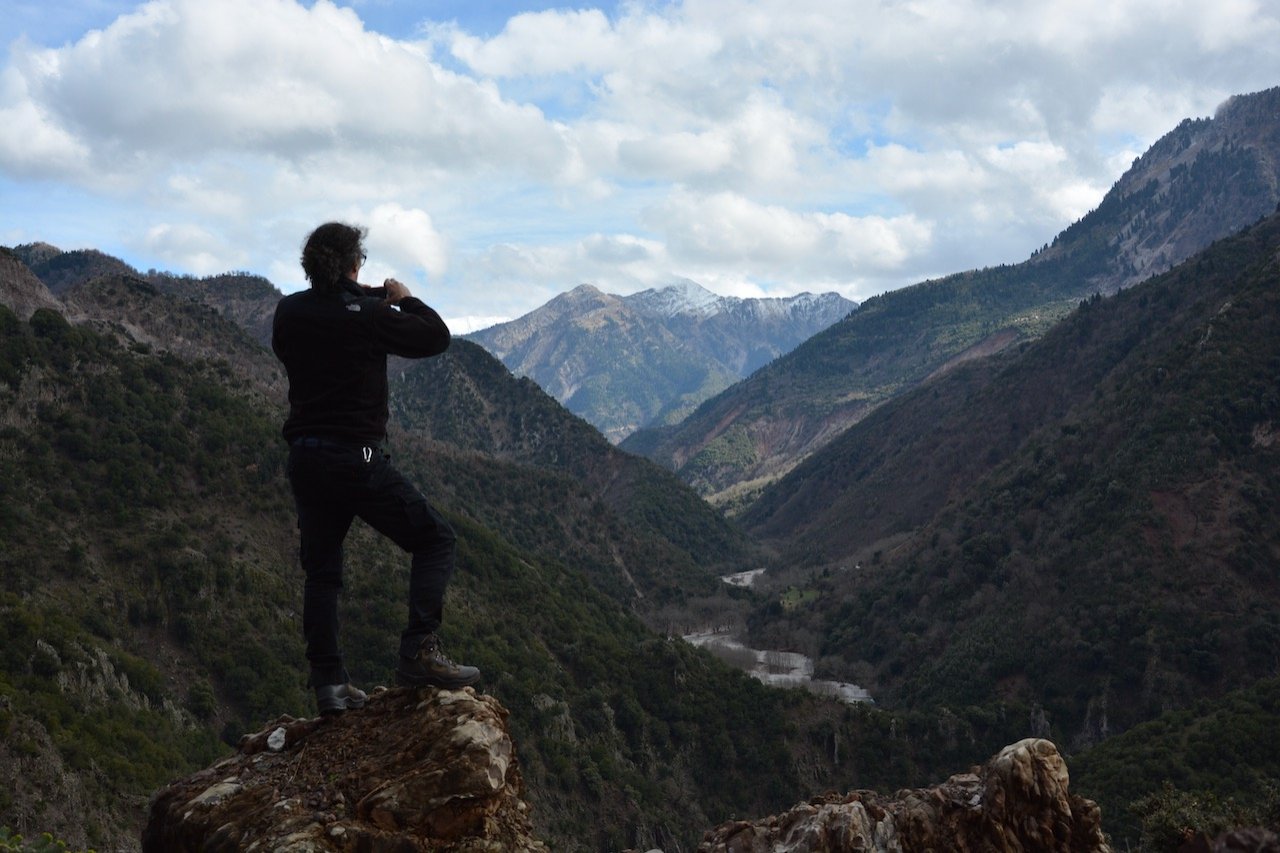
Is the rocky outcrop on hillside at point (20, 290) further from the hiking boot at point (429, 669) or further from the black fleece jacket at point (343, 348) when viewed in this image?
the hiking boot at point (429, 669)

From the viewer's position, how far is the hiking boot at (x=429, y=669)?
7108mm

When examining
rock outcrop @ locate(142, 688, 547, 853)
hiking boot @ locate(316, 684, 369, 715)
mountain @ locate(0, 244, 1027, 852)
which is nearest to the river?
mountain @ locate(0, 244, 1027, 852)

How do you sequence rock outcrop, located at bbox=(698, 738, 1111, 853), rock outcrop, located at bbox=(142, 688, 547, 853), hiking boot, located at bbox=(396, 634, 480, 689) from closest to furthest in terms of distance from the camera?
rock outcrop, located at bbox=(142, 688, 547, 853)
hiking boot, located at bbox=(396, 634, 480, 689)
rock outcrop, located at bbox=(698, 738, 1111, 853)

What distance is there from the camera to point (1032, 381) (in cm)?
12312

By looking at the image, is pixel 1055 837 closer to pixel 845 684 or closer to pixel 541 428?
pixel 845 684

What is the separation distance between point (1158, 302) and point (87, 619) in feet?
355

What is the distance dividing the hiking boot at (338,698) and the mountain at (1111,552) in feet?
121

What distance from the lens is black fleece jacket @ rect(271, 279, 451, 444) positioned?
6.54m

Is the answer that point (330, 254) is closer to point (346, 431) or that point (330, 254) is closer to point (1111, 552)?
point (346, 431)

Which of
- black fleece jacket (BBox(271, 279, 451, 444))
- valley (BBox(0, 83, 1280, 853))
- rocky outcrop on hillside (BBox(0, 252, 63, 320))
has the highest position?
rocky outcrop on hillside (BBox(0, 252, 63, 320))

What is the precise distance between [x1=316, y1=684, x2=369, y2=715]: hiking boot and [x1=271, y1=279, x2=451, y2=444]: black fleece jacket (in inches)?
76.6

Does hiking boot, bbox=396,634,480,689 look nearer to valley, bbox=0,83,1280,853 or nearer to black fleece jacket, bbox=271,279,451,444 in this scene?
black fleece jacket, bbox=271,279,451,444

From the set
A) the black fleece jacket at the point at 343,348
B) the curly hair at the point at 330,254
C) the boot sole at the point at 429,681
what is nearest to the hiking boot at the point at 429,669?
the boot sole at the point at 429,681

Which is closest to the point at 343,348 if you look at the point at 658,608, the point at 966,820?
the point at 966,820
